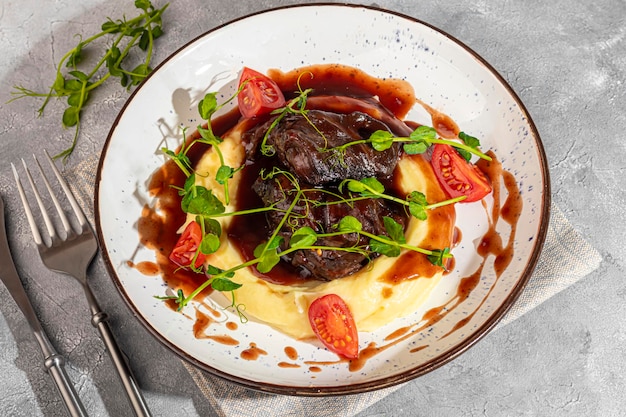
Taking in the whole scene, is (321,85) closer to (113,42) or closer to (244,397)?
(113,42)

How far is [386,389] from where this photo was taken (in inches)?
161

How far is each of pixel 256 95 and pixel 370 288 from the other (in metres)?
1.59

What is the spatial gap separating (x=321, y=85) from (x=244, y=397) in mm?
2341

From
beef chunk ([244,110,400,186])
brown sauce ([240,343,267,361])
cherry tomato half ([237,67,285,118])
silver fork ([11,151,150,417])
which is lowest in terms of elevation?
brown sauce ([240,343,267,361])

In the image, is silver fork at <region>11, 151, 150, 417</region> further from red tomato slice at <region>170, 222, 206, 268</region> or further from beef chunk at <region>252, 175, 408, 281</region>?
beef chunk at <region>252, 175, 408, 281</region>

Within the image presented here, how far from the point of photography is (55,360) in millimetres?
4086

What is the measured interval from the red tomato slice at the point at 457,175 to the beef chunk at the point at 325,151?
30 cm

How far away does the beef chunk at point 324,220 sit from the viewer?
383cm

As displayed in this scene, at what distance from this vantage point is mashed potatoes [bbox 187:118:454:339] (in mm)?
3781

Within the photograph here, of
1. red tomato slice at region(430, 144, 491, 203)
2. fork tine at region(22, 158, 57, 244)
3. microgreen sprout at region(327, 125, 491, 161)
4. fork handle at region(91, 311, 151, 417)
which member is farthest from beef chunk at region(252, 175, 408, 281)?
fork tine at region(22, 158, 57, 244)

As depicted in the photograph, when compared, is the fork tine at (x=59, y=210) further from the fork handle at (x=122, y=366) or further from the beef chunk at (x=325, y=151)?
the beef chunk at (x=325, y=151)

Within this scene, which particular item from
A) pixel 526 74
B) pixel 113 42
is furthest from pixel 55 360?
pixel 526 74

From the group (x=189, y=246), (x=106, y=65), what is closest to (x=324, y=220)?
(x=189, y=246)

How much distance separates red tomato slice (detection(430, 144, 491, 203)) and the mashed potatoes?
7cm
